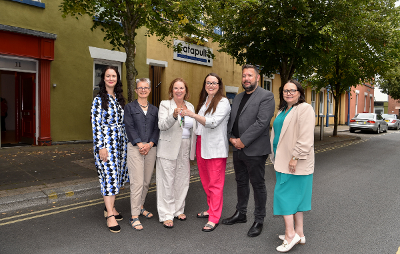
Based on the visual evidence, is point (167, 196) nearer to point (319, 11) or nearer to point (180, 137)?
point (180, 137)

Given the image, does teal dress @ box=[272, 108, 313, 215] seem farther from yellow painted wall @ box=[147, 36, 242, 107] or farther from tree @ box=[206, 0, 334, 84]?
yellow painted wall @ box=[147, 36, 242, 107]

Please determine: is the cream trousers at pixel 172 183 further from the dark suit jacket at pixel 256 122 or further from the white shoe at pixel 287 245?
the white shoe at pixel 287 245

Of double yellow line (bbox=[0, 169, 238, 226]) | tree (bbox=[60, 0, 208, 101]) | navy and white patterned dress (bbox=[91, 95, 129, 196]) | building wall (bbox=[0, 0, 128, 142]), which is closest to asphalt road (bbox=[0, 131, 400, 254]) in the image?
double yellow line (bbox=[0, 169, 238, 226])

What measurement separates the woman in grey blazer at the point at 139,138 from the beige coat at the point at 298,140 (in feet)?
5.45

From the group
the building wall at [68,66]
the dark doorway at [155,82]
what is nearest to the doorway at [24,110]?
the building wall at [68,66]

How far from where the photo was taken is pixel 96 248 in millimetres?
3295

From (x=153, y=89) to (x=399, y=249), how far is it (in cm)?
1164

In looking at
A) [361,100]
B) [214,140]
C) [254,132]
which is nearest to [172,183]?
[214,140]

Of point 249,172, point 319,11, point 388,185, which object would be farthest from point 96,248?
point 319,11

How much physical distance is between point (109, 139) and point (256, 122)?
1.83m

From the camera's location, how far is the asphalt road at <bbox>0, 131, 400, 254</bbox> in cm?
332

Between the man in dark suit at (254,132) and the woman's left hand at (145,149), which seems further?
the woman's left hand at (145,149)

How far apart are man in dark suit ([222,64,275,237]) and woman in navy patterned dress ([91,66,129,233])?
1457 mm

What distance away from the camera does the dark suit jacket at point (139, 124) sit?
3.89 m
